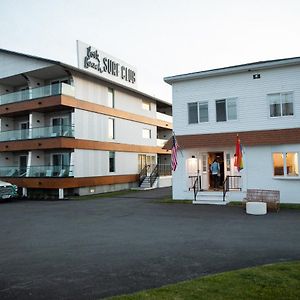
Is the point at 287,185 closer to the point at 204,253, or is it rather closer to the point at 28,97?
the point at 204,253

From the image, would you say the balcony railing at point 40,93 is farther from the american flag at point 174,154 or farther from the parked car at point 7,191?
the american flag at point 174,154

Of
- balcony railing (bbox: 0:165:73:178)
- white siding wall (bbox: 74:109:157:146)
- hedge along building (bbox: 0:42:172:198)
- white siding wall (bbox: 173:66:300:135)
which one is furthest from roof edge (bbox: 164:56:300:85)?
balcony railing (bbox: 0:165:73:178)

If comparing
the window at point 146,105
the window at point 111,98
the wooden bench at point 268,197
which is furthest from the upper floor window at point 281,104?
the window at point 146,105

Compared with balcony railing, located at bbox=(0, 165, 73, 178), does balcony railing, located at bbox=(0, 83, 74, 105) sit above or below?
above

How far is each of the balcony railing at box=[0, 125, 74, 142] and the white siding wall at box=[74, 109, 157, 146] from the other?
3.20 ft

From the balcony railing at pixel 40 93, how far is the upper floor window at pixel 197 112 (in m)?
10.8

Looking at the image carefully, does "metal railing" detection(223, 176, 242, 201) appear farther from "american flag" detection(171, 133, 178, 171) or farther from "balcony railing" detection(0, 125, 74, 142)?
"balcony railing" detection(0, 125, 74, 142)

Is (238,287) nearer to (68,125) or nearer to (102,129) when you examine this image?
(68,125)

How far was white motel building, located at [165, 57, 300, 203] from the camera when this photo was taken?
1933cm

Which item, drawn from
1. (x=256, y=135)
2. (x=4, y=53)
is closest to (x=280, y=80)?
(x=256, y=135)

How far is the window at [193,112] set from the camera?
863 inches

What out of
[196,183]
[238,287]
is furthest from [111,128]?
[238,287]

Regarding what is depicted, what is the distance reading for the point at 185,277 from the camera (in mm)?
6809

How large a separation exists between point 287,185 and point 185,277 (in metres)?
14.2
